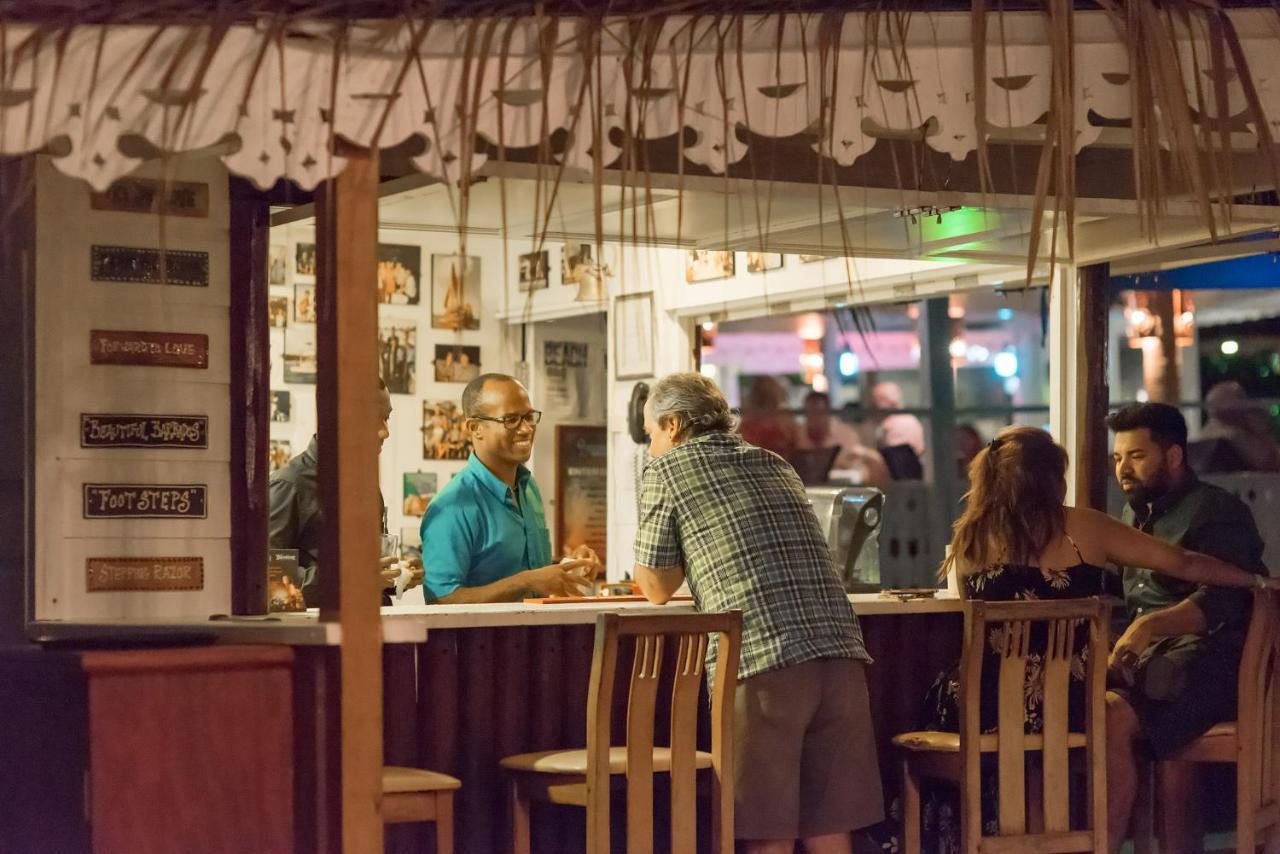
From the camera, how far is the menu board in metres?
8.16

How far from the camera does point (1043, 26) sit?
384 cm

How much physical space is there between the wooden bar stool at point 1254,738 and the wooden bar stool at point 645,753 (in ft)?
5.56

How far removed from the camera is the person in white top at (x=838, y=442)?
16719 millimetres

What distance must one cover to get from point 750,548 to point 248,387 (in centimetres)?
140

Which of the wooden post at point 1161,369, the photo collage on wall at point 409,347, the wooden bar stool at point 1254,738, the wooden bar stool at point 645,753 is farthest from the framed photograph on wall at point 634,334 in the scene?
the wooden post at point 1161,369

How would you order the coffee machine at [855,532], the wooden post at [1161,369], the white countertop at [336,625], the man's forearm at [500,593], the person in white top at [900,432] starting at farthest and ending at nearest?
the person in white top at [900,432]
the wooden post at [1161,369]
the coffee machine at [855,532]
the man's forearm at [500,593]
the white countertop at [336,625]

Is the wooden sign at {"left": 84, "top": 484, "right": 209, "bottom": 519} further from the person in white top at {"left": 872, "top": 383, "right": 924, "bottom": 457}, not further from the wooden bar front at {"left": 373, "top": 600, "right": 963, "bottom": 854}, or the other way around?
the person in white top at {"left": 872, "top": 383, "right": 924, "bottom": 457}

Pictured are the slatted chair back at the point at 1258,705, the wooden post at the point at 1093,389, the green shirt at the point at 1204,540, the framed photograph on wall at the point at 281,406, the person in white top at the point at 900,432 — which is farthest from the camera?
the person in white top at the point at 900,432

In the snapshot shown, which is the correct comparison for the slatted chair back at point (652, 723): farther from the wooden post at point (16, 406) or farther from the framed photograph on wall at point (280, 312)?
the framed photograph on wall at point (280, 312)

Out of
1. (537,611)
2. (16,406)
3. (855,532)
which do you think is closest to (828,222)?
(855,532)

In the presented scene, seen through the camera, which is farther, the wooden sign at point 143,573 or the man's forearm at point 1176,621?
the man's forearm at point 1176,621

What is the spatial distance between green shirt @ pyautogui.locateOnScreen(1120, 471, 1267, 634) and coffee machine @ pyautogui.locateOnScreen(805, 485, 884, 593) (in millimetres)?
888

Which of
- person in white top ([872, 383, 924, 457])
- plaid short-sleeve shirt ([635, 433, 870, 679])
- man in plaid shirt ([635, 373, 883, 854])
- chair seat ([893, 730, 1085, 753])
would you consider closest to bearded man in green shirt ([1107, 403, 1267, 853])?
chair seat ([893, 730, 1085, 753])

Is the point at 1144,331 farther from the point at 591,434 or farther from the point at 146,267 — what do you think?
the point at 146,267
